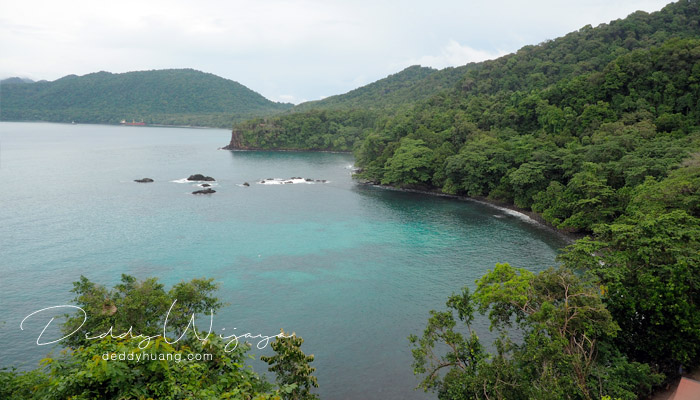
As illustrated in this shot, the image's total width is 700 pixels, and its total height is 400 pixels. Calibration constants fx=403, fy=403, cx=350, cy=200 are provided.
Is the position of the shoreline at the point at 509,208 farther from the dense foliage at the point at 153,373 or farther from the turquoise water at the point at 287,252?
the dense foliage at the point at 153,373

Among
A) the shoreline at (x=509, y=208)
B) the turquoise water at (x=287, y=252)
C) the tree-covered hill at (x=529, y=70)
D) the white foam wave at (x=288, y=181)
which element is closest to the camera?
the turquoise water at (x=287, y=252)

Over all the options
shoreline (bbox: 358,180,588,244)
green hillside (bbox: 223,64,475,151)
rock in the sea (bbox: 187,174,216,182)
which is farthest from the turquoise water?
green hillside (bbox: 223,64,475,151)

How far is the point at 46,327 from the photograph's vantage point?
25.2 metres

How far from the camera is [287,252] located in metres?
40.8

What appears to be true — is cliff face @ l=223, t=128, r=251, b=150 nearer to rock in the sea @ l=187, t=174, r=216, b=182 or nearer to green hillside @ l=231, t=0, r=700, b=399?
green hillside @ l=231, t=0, r=700, b=399

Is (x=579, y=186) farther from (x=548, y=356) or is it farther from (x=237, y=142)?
(x=237, y=142)

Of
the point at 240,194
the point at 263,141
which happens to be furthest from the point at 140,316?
the point at 263,141

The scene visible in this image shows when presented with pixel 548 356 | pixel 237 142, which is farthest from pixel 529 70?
pixel 548 356

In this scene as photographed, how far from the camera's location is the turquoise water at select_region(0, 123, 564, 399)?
2574 centimetres

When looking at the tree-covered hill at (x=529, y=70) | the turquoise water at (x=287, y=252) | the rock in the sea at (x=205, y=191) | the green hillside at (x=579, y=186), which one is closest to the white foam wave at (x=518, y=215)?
the turquoise water at (x=287, y=252)

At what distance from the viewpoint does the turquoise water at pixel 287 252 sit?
84.4 feet

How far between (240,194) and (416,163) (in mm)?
29786

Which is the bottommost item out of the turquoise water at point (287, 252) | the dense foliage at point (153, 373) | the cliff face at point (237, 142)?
the turquoise water at point (287, 252)

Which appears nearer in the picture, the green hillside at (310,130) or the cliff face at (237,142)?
the cliff face at (237,142)
